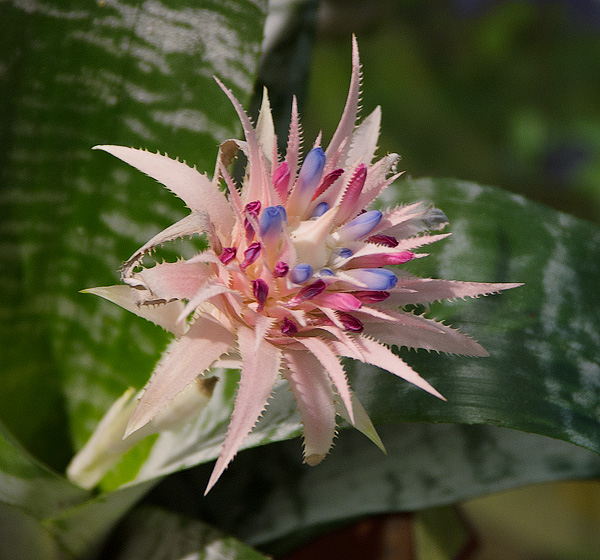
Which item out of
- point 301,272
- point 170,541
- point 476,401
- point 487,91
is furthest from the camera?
point 487,91

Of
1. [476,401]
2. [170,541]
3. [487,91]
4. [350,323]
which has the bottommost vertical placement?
[170,541]

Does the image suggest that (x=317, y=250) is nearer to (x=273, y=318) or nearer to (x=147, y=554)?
(x=273, y=318)

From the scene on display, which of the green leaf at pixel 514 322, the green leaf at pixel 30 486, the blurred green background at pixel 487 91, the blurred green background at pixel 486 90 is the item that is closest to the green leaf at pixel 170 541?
the green leaf at pixel 30 486

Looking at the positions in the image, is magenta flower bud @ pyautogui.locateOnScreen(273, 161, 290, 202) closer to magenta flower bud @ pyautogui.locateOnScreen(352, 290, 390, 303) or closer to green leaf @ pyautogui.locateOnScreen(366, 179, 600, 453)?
magenta flower bud @ pyautogui.locateOnScreen(352, 290, 390, 303)

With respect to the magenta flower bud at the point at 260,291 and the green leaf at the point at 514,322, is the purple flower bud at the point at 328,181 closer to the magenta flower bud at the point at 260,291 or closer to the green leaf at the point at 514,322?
the magenta flower bud at the point at 260,291

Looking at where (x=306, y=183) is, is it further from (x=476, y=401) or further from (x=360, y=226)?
(x=476, y=401)

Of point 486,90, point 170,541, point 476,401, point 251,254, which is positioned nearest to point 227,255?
point 251,254
